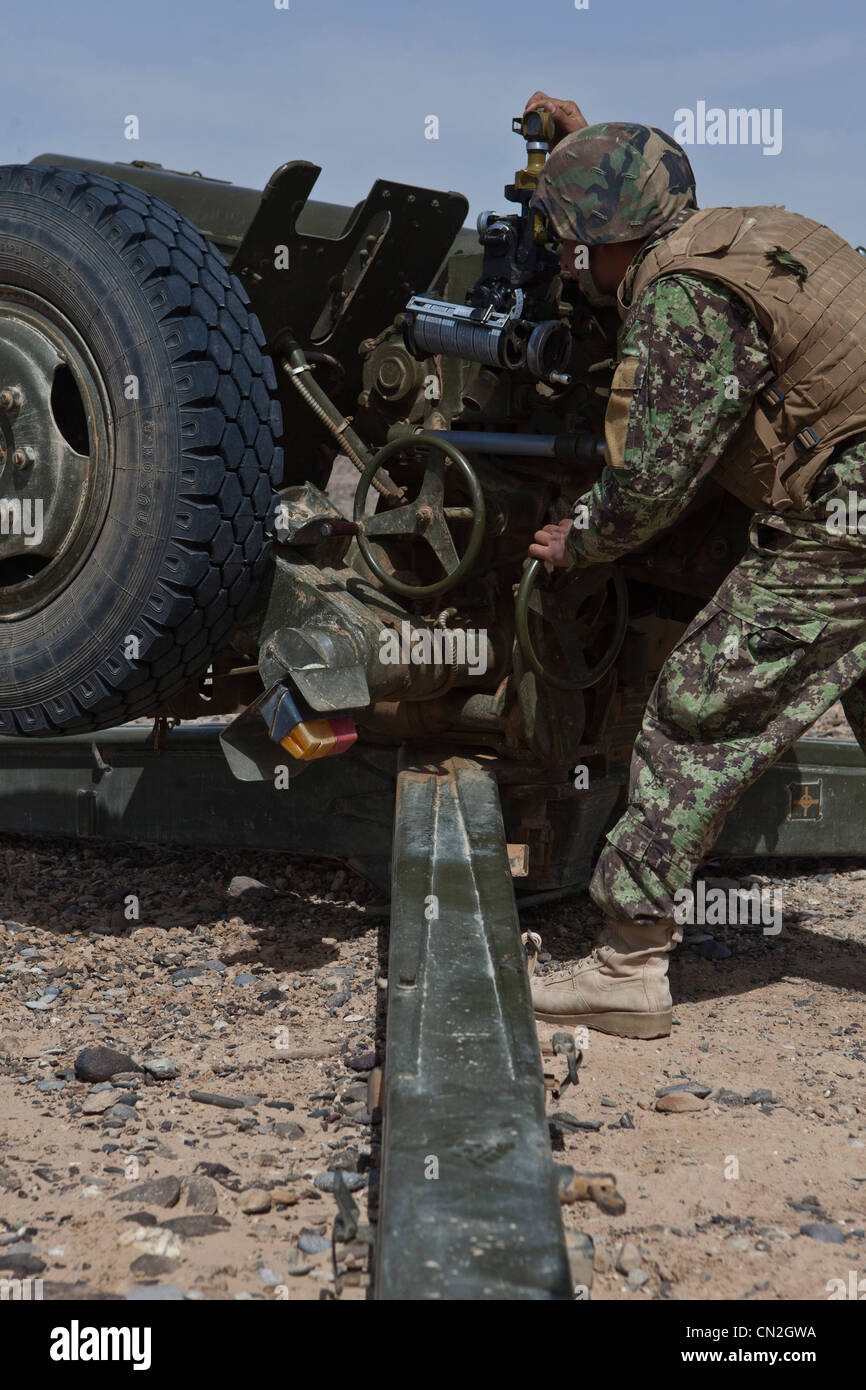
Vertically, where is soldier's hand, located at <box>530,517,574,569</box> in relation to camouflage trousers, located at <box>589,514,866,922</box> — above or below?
above

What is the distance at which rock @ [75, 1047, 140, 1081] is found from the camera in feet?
9.59

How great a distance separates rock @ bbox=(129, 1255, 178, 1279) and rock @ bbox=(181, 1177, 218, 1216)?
170 millimetres

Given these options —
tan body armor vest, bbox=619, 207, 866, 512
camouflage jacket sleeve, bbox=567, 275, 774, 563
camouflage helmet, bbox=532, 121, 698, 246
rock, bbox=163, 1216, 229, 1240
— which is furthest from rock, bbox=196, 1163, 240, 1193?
camouflage helmet, bbox=532, 121, 698, 246

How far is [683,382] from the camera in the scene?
295 cm

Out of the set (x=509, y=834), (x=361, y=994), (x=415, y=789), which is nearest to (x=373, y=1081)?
(x=361, y=994)

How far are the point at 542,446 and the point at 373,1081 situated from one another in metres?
1.60

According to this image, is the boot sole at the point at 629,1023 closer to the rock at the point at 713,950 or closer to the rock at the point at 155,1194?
the rock at the point at 713,950

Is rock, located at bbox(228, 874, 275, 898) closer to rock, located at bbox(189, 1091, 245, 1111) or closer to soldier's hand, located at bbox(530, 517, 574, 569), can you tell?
rock, located at bbox(189, 1091, 245, 1111)

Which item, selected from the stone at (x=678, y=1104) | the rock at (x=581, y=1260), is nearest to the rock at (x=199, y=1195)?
the rock at (x=581, y=1260)

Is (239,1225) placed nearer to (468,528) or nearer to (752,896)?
(468,528)

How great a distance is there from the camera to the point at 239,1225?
2270mm

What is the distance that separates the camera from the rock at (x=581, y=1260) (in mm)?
1927

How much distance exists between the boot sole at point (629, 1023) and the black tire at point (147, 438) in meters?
1.28

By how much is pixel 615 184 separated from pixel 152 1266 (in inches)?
94.6
